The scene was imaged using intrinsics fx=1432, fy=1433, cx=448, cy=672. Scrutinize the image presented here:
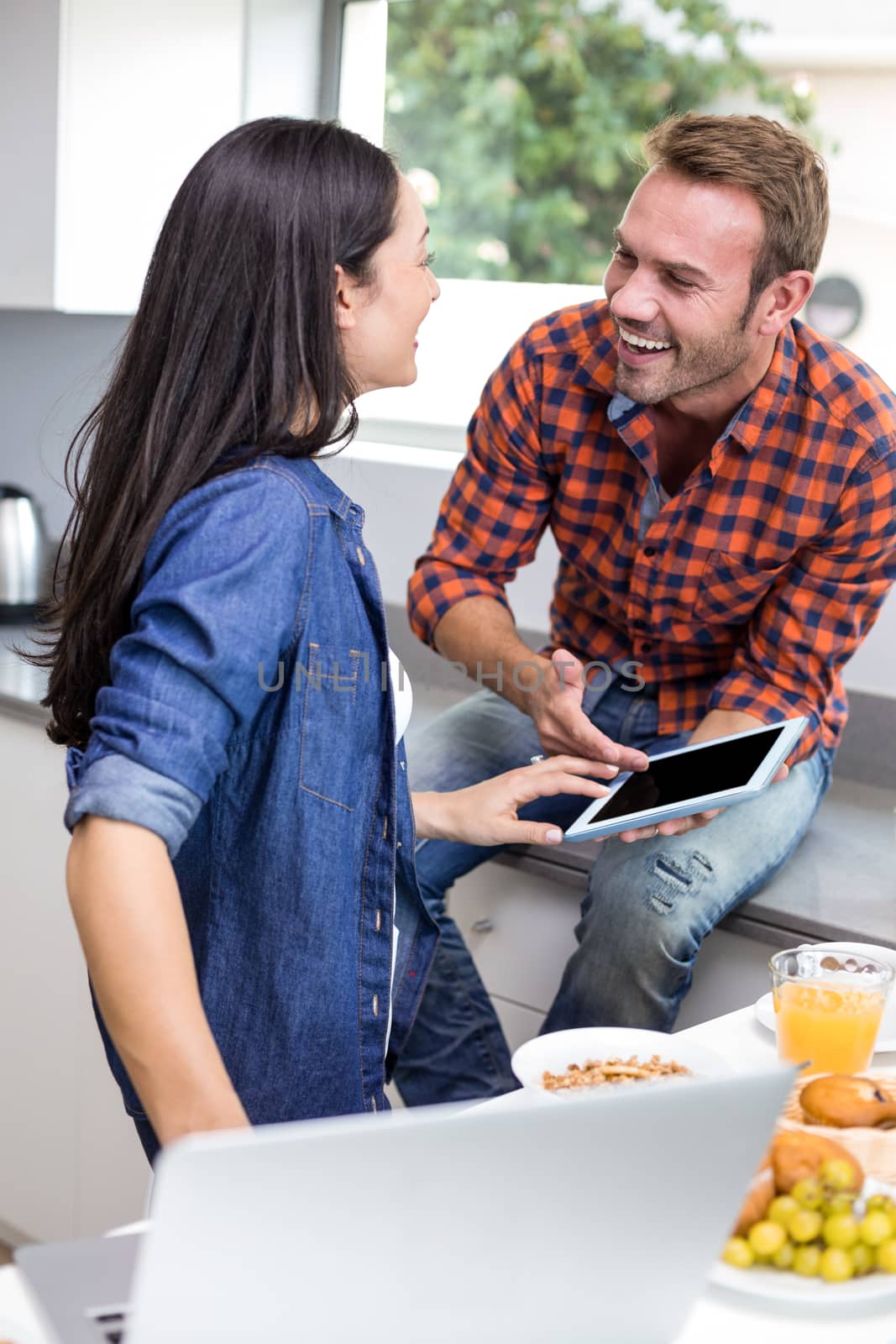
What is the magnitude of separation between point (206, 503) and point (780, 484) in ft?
3.08

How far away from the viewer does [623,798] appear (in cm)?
136

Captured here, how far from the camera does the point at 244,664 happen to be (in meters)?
0.94

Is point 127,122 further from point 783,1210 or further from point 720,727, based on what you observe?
point 783,1210

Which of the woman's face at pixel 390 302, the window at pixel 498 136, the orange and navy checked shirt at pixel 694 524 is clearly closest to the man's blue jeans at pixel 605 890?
the orange and navy checked shirt at pixel 694 524

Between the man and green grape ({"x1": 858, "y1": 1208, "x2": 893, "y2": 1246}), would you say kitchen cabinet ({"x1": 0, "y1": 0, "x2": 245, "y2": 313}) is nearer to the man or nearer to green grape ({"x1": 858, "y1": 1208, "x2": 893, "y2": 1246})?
the man

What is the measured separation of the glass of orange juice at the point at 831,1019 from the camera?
3.34 feet

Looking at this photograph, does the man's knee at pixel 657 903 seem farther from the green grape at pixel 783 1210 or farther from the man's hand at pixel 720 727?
the green grape at pixel 783 1210

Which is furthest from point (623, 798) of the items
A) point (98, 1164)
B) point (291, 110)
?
point (291, 110)

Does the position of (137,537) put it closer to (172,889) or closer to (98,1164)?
(172,889)

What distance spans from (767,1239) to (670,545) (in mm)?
1131

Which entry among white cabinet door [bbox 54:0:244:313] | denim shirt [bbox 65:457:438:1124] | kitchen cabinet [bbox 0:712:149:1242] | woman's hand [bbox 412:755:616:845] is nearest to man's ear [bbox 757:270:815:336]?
woman's hand [bbox 412:755:616:845]

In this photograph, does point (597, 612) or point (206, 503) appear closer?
point (206, 503)

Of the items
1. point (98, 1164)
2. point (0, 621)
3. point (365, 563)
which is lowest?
point (98, 1164)

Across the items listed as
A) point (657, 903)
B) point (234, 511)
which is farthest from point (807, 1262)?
point (657, 903)
